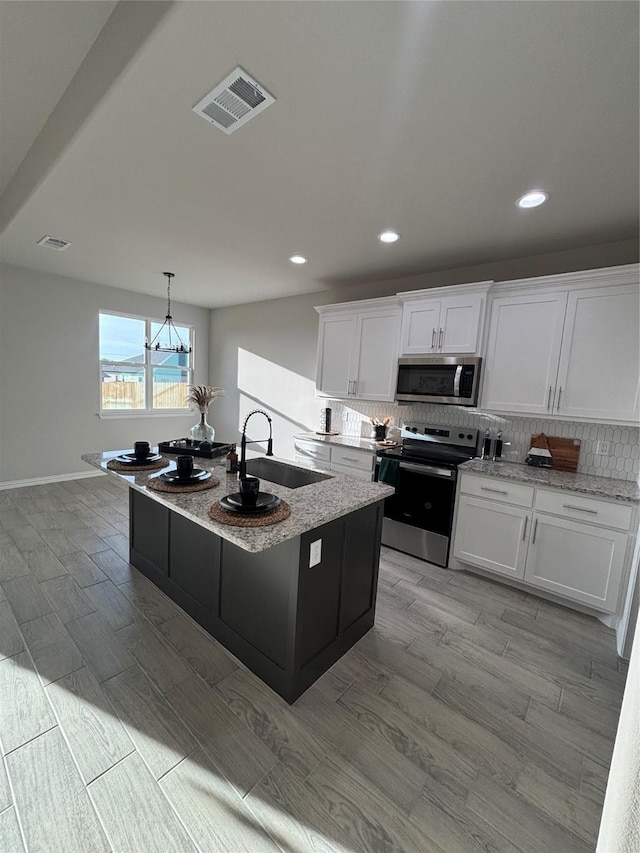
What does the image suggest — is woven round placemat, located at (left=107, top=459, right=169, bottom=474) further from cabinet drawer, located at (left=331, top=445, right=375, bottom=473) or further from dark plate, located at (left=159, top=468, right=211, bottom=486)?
cabinet drawer, located at (left=331, top=445, right=375, bottom=473)

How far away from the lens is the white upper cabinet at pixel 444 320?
308cm

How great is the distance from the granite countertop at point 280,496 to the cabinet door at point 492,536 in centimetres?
127

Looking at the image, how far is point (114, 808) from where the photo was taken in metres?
1.27

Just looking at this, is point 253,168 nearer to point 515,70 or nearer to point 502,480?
point 515,70

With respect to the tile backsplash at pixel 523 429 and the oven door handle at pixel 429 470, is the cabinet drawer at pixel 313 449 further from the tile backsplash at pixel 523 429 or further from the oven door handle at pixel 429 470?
the oven door handle at pixel 429 470

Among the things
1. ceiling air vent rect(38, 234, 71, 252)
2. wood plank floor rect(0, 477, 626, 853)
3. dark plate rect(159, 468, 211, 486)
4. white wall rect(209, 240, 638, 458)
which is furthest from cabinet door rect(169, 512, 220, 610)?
ceiling air vent rect(38, 234, 71, 252)

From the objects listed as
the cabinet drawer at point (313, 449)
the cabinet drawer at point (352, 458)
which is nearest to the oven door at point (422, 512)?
the cabinet drawer at point (352, 458)

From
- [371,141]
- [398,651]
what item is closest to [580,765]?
[398,651]

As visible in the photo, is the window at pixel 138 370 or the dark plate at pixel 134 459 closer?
the dark plate at pixel 134 459

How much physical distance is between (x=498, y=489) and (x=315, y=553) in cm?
181

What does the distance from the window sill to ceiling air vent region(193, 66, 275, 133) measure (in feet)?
15.7

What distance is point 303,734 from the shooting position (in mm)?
1580

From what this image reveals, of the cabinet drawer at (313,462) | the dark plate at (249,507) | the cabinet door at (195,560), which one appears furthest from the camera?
the cabinet drawer at (313,462)

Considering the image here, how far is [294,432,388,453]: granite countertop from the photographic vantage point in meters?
3.58
